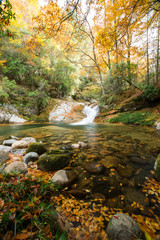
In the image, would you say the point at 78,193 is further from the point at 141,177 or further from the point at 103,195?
the point at 141,177

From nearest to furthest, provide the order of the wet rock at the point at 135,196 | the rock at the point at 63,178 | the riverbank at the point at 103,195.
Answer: the riverbank at the point at 103,195 < the wet rock at the point at 135,196 < the rock at the point at 63,178

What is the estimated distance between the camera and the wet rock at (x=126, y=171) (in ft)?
6.33

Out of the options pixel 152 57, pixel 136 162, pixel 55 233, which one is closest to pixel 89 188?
pixel 55 233

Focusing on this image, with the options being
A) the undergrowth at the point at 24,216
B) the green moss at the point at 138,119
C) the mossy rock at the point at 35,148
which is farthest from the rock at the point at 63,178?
the green moss at the point at 138,119

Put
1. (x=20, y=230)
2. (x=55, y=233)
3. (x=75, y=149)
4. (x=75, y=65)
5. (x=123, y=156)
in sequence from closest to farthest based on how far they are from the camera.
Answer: (x=20, y=230) < (x=55, y=233) < (x=123, y=156) < (x=75, y=149) < (x=75, y=65)

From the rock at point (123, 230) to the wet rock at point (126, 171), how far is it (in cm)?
101

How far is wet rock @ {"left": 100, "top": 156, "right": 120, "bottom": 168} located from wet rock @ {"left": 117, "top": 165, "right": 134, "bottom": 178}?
0.13 m

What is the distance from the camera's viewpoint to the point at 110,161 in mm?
2445

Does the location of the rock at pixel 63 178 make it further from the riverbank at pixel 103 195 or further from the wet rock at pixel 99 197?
the wet rock at pixel 99 197

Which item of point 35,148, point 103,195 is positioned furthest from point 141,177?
point 35,148

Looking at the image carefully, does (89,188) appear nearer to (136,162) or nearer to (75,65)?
(136,162)

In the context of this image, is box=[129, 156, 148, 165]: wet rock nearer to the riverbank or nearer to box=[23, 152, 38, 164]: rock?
the riverbank

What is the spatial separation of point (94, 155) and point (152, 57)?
11.2 meters

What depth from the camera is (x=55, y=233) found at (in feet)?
2.87
